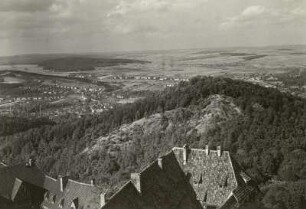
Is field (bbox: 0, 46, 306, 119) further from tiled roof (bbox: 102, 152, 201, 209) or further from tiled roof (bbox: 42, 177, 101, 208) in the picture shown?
tiled roof (bbox: 102, 152, 201, 209)

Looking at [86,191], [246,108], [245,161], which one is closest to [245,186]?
[86,191]

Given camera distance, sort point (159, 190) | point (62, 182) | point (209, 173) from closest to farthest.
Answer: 1. point (159, 190)
2. point (209, 173)
3. point (62, 182)

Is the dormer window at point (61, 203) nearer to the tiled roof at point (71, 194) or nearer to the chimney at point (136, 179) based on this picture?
the tiled roof at point (71, 194)

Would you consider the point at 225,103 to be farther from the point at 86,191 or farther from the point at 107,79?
the point at 86,191

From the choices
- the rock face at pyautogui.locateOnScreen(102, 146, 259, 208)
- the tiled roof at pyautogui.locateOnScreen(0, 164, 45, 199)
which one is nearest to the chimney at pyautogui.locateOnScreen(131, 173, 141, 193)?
the rock face at pyautogui.locateOnScreen(102, 146, 259, 208)

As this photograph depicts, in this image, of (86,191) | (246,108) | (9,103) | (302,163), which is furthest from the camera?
(246,108)

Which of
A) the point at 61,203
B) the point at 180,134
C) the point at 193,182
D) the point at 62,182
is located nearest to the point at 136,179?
the point at 193,182

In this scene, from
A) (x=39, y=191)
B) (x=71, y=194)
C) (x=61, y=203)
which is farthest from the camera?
(x=39, y=191)

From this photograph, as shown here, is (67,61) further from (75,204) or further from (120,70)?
(75,204)
